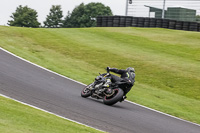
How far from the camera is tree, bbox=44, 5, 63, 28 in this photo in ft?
366

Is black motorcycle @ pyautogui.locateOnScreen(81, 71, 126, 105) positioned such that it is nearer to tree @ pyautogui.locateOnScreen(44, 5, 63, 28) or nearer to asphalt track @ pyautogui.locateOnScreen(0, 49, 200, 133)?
asphalt track @ pyautogui.locateOnScreen(0, 49, 200, 133)

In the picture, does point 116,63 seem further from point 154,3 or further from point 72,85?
point 154,3

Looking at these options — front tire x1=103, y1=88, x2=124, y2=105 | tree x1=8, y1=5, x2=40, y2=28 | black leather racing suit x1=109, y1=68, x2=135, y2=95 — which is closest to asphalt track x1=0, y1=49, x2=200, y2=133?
front tire x1=103, y1=88, x2=124, y2=105

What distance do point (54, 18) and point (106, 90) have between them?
10116 centimetres

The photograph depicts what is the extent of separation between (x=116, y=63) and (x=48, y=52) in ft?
13.8

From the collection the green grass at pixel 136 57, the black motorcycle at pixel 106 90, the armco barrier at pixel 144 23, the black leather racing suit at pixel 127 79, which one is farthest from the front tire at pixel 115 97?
the armco barrier at pixel 144 23

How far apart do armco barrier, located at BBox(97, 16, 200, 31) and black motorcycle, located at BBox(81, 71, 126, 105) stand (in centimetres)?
2490

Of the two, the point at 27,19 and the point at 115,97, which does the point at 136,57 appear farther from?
the point at 27,19

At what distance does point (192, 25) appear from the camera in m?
36.0

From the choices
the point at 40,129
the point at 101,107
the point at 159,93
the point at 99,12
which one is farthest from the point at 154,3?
the point at 99,12

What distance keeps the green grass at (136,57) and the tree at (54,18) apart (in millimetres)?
79243

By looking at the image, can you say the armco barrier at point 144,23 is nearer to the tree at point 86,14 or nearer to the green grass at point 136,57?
the green grass at point 136,57

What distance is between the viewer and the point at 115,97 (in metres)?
12.2

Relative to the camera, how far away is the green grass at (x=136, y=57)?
16.0 metres
